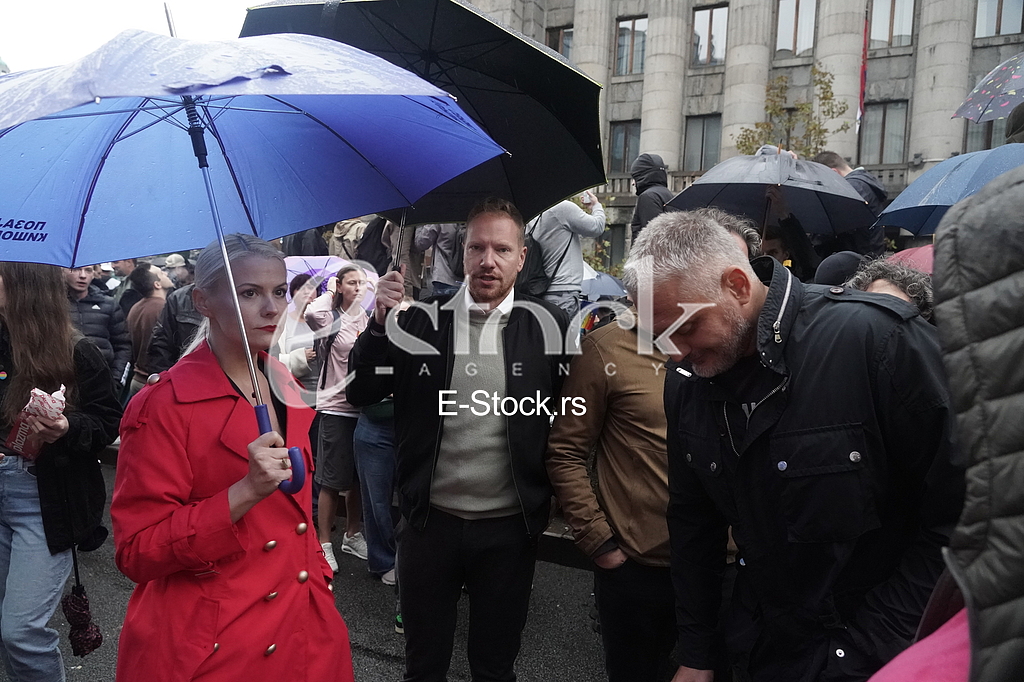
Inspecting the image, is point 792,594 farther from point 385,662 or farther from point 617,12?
point 617,12

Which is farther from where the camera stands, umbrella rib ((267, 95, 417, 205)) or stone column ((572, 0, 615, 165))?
stone column ((572, 0, 615, 165))

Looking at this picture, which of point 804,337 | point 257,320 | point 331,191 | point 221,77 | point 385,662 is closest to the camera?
point 221,77

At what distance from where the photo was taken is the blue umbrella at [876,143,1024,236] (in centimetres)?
440

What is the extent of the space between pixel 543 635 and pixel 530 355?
2.40m

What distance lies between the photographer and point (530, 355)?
3260mm

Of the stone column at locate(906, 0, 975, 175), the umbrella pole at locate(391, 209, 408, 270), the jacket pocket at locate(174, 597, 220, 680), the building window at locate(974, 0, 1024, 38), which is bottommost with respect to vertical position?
the jacket pocket at locate(174, 597, 220, 680)

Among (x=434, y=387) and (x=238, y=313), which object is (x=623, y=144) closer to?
(x=434, y=387)

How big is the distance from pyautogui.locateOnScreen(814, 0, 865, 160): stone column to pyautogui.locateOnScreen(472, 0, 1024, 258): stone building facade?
0.03 m

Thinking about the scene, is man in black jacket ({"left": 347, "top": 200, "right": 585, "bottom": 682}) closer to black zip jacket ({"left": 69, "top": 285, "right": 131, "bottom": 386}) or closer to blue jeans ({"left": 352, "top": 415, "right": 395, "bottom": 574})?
blue jeans ({"left": 352, "top": 415, "right": 395, "bottom": 574})

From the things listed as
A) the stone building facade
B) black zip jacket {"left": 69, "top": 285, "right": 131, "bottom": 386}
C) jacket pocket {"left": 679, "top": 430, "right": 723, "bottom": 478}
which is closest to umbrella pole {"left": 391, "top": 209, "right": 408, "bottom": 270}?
jacket pocket {"left": 679, "top": 430, "right": 723, "bottom": 478}

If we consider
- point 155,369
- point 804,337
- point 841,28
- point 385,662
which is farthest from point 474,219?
point 841,28

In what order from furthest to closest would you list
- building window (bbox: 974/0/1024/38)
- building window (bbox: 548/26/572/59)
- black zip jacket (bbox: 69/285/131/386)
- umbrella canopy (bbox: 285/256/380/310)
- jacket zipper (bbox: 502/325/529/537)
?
building window (bbox: 548/26/572/59)
building window (bbox: 974/0/1024/38)
black zip jacket (bbox: 69/285/131/386)
umbrella canopy (bbox: 285/256/380/310)
jacket zipper (bbox: 502/325/529/537)

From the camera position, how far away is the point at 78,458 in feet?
11.2

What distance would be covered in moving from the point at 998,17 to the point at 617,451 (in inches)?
1075
